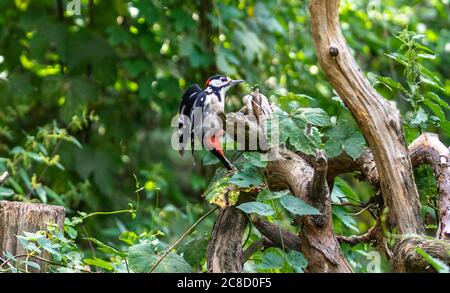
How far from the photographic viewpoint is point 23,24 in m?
5.29

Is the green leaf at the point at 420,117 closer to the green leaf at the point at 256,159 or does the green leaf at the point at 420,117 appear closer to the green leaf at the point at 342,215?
the green leaf at the point at 342,215

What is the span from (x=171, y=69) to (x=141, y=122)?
61 centimetres

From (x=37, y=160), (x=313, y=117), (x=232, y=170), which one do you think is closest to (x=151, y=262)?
(x=232, y=170)

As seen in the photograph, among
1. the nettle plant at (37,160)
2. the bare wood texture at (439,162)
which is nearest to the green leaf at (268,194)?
the bare wood texture at (439,162)

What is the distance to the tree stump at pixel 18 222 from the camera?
3.07 meters

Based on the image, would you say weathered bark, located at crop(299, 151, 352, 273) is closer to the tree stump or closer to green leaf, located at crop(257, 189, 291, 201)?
green leaf, located at crop(257, 189, 291, 201)

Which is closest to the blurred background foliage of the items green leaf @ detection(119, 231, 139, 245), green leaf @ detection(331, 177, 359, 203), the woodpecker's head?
green leaf @ detection(119, 231, 139, 245)

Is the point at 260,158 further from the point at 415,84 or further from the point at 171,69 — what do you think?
the point at 171,69

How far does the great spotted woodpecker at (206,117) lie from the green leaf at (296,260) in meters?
0.46

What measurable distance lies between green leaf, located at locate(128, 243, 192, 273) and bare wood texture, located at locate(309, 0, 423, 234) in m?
0.85

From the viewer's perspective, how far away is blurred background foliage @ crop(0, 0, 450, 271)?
5.19 m

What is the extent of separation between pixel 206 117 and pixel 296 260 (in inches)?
33.7
